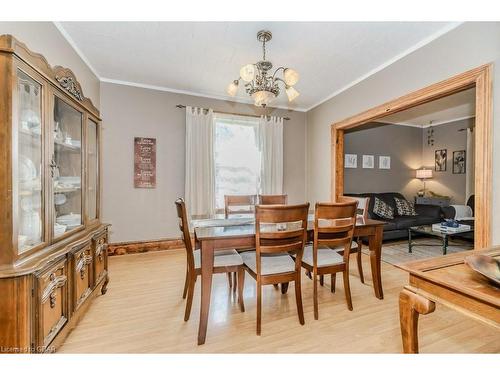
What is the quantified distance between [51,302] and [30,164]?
33.8 inches

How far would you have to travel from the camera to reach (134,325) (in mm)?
1836

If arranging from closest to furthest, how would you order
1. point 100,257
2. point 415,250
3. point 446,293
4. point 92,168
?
1. point 446,293
2. point 100,257
3. point 92,168
4. point 415,250

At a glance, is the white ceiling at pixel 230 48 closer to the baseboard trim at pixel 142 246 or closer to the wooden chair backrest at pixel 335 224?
the wooden chair backrest at pixel 335 224

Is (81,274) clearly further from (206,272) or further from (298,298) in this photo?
(298,298)

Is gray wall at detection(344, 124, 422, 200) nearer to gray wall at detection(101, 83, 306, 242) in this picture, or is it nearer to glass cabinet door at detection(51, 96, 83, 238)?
gray wall at detection(101, 83, 306, 242)

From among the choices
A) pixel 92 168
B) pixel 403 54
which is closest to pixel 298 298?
pixel 92 168

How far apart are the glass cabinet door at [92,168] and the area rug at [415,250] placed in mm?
3768

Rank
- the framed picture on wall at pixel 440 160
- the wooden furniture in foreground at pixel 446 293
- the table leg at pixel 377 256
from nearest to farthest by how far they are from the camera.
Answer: the wooden furniture in foreground at pixel 446 293 → the table leg at pixel 377 256 → the framed picture on wall at pixel 440 160

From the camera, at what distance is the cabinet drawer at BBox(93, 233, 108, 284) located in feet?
6.87

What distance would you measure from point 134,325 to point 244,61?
9.76 ft

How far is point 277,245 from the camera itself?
5.74 feet

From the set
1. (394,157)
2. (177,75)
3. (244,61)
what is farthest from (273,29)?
(394,157)

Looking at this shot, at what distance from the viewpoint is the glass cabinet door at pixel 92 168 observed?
2243 mm

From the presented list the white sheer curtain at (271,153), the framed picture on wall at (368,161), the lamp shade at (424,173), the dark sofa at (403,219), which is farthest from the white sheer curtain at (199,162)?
the lamp shade at (424,173)
